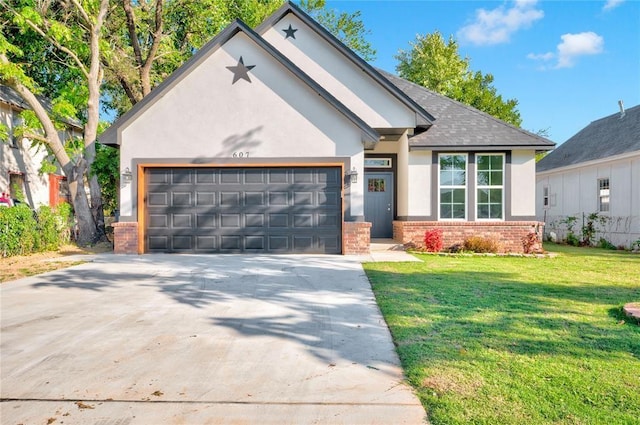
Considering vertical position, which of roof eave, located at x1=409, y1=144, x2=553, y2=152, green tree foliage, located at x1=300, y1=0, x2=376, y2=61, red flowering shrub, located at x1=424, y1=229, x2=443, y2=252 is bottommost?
red flowering shrub, located at x1=424, y1=229, x2=443, y2=252

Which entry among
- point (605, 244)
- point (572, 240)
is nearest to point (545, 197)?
point (572, 240)

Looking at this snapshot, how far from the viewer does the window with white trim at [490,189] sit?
1292cm

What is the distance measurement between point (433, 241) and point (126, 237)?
29.5ft

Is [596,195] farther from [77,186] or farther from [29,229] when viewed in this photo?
[29,229]

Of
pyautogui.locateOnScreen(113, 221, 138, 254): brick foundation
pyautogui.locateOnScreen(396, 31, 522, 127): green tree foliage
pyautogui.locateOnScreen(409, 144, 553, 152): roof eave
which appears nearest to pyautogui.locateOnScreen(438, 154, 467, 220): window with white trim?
pyautogui.locateOnScreen(409, 144, 553, 152): roof eave

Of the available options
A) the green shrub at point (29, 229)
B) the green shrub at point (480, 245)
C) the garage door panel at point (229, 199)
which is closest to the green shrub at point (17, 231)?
the green shrub at point (29, 229)

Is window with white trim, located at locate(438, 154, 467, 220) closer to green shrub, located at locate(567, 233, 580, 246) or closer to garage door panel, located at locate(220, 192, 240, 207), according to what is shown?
garage door panel, located at locate(220, 192, 240, 207)

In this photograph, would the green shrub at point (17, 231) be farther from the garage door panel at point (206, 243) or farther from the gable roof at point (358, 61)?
the gable roof at point (358, 61)

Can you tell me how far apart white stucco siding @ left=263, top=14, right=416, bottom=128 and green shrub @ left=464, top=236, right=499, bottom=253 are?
157 inches

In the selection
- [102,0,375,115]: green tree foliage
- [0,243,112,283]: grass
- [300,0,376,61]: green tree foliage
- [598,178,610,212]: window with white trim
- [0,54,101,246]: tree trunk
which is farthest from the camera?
[300,0,376,61]: green tree foliage

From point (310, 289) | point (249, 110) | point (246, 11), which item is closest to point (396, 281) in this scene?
point (310, 289)

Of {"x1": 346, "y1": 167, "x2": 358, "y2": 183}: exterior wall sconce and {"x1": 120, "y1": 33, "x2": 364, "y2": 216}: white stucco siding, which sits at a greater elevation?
{"x1": 120, "y1": 33, "x2": 364, "y2": 216}: white stucco siding

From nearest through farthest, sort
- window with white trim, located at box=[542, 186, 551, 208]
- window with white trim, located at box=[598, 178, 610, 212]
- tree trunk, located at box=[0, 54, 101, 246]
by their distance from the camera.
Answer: tree trunk, located at box=[0, 54, 101, 246], window with white trim, located at box=[598, 178, 610, 212], window with white trim, located at box=[542, 186, 551, 208]

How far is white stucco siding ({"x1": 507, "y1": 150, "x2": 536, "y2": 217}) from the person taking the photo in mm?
12773
